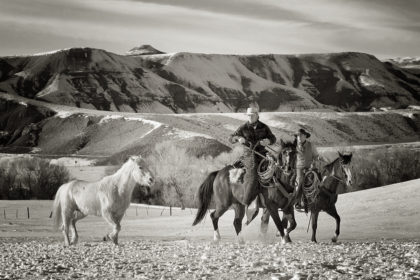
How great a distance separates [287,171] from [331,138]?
6880 inches

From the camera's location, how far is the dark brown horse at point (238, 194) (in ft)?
64.8

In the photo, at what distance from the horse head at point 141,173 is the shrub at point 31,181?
179 ft

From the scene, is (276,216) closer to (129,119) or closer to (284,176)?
(284,176)

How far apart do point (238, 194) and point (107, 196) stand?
3683 millimetres

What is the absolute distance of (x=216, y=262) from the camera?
15086 mm

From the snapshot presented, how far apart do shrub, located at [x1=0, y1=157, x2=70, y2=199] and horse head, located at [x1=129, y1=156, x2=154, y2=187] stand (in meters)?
54.6

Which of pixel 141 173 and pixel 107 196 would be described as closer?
pixel 141 173

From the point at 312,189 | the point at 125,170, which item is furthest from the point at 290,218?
the point at 125,170

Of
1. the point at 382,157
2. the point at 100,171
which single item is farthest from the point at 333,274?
the point at 100,171

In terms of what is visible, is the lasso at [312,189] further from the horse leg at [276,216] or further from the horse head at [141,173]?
the horse head at [141,173]

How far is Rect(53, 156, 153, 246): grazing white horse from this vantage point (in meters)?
20.0

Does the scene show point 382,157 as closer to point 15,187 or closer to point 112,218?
point 15,187

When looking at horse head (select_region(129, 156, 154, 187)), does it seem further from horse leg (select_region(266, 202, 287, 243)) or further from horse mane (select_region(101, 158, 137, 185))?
horse leg (select_region(266, 202, 287, 243))

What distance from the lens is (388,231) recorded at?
28219 millimetres
